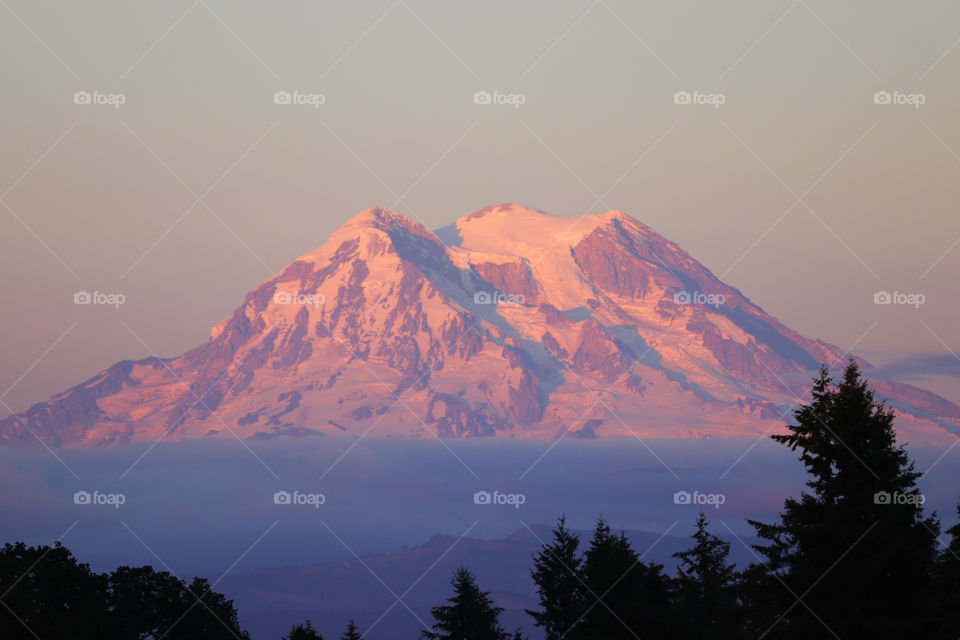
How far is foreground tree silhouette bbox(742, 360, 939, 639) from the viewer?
3878 cm

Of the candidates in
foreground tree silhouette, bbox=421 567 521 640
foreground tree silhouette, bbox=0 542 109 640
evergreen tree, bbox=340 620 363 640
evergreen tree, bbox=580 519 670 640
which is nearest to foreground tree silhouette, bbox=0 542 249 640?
foreground tree silhouette, bbox=0 542 109 640

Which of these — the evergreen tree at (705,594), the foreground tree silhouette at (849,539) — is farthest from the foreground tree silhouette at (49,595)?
the foreground tree silhouette at (849,539)

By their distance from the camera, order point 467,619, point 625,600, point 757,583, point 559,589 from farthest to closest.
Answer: point 559,589 < point 467,619 < point 625,600 < point 757,583

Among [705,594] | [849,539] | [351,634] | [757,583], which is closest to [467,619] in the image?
[351,634]

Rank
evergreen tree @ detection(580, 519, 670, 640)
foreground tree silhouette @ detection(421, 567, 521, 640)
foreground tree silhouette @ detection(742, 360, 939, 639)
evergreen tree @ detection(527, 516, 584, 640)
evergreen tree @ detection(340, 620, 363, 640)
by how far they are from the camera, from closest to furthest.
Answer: foreground tree silhouette @ detection(742, 360, 939, 639), evergreen tree @ detection(580, 519, 670, 640), evergreen tree @ detection(527, 516, 584, 640), foreground tree silhouette @ detection(421, 567, 521, 640), evergreen tree @ detection(340, 620, 363, 640)

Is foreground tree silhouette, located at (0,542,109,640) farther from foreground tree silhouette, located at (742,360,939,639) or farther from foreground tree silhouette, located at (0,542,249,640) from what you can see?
foreground tree silhouette, located at (742,360,939,639)

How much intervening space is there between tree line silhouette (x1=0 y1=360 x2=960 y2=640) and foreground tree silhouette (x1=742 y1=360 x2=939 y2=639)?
40 mm

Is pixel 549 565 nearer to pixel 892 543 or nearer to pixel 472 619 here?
pixel 472 619

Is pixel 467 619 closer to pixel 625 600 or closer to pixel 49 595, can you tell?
pixel 625 600

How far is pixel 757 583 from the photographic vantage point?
4319 cm

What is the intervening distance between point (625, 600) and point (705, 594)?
489 centimetres

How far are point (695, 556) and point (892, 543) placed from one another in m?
33.4

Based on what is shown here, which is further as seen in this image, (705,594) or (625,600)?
(705,594)

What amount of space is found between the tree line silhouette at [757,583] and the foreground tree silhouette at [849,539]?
0.04 m
